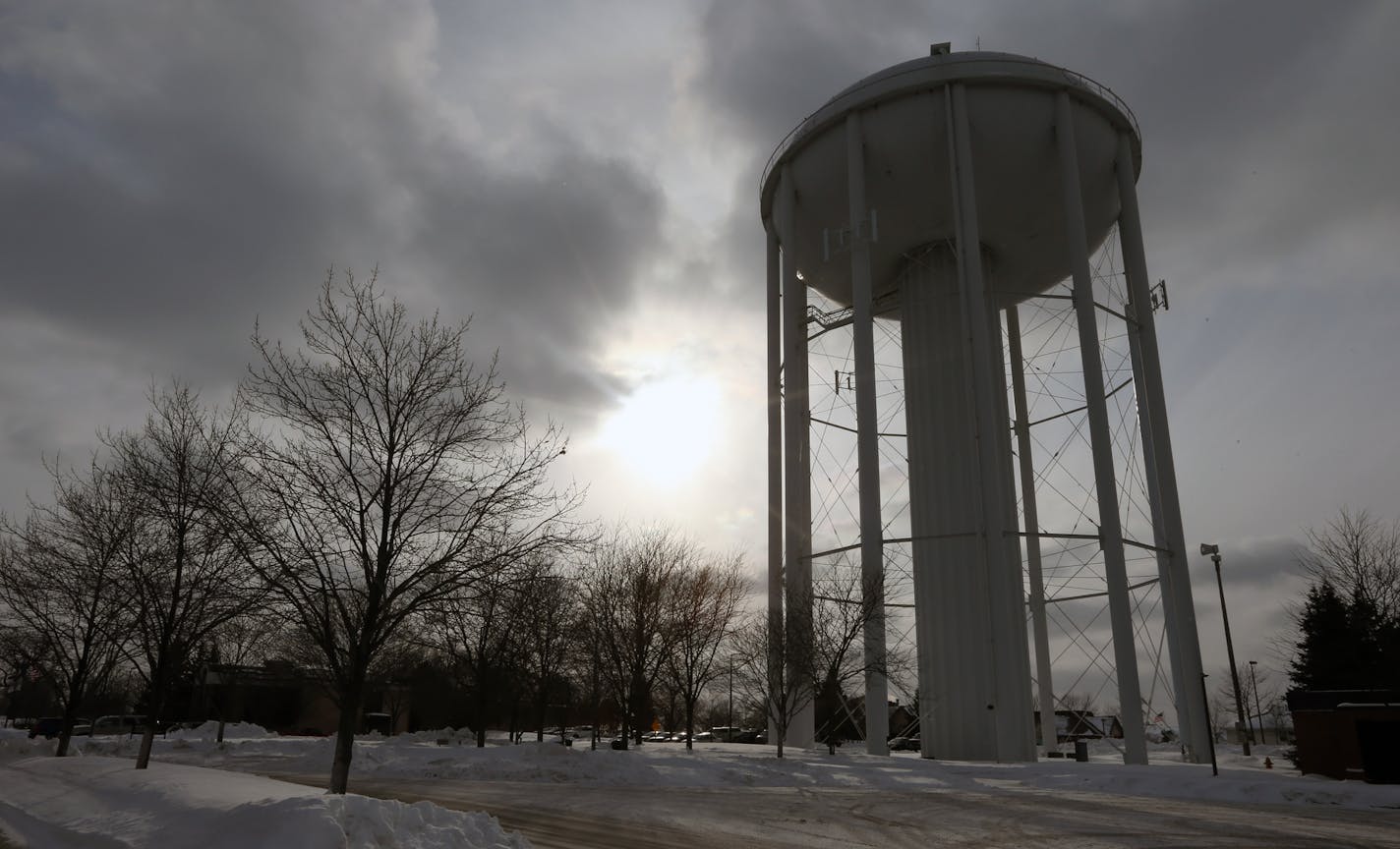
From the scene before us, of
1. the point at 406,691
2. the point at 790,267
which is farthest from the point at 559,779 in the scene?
the point at 406,691

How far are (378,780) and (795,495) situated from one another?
44.3 feet

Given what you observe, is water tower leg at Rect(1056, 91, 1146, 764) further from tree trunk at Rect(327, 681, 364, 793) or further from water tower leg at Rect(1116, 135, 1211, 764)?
tree trunk at Rect(327, 681, 364, 793)

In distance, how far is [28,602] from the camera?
760 inches

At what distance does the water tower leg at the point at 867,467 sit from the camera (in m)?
22.6

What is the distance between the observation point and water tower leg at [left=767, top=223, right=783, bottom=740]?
26266mm

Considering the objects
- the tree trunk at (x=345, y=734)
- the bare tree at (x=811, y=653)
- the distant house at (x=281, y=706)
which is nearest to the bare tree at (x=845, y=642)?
the bare tree at (x=811, y=653)

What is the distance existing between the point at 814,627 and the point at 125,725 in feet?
152

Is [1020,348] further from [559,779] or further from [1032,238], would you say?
[559,779]

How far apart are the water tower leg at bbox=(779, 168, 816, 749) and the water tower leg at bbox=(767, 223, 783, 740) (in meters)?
0.53

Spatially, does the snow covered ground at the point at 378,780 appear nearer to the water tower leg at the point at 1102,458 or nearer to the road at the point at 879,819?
the road at the point at 879,819

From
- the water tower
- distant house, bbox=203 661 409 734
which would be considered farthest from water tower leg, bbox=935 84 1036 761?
distant house, bbox=203 661 409 734

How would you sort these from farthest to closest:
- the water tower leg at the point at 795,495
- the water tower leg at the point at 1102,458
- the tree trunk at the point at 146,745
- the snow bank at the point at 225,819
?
the water tower leg at the point at 795,495
the water tower leg at the point at 1102,458
the tree trunk at the point at 146,745
the snow bank at the point at 225,819

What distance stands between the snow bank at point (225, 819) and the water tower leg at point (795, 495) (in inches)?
636

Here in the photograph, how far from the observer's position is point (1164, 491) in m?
23.8
